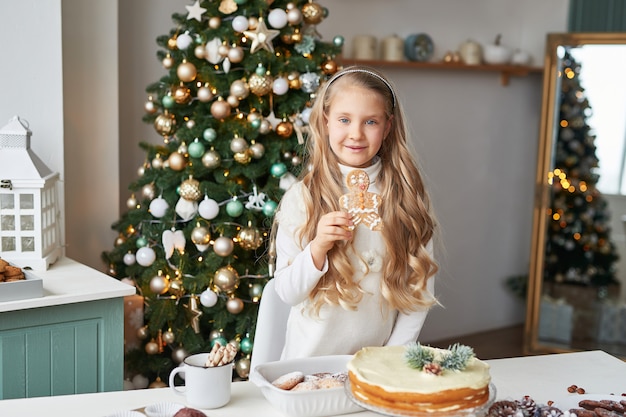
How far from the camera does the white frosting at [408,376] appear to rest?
140 cm

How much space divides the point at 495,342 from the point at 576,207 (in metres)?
1.05

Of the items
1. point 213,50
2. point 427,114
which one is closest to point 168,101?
point 213,50

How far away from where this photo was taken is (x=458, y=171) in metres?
5.16

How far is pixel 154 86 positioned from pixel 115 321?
1118 millimetres

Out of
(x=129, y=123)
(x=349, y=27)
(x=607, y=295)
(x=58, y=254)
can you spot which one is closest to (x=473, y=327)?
(x=607, y=295)

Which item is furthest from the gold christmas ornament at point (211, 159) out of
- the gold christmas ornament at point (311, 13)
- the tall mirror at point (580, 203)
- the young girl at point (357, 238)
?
the tall mirror at point (580, 203)

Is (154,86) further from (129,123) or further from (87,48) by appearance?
(129,123)

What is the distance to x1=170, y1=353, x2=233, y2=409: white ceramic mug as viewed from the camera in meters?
1.62

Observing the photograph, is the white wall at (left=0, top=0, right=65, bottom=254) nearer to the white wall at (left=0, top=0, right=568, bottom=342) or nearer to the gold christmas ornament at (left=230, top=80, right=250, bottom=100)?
the white wall at (left=0, top=0, right=568, bottom=342)

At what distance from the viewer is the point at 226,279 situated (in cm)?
298

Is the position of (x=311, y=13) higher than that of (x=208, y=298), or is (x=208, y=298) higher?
(x=311, y=13)

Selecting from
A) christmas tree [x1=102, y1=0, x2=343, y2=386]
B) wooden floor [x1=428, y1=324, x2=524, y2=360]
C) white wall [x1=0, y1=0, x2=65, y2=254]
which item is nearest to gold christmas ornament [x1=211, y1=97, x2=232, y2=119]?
christmas tree [x1=102, y1=0, x2=343, y2=386]

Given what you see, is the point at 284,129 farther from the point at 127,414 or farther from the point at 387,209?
the point at 127,414

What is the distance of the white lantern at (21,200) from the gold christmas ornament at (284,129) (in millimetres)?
903
